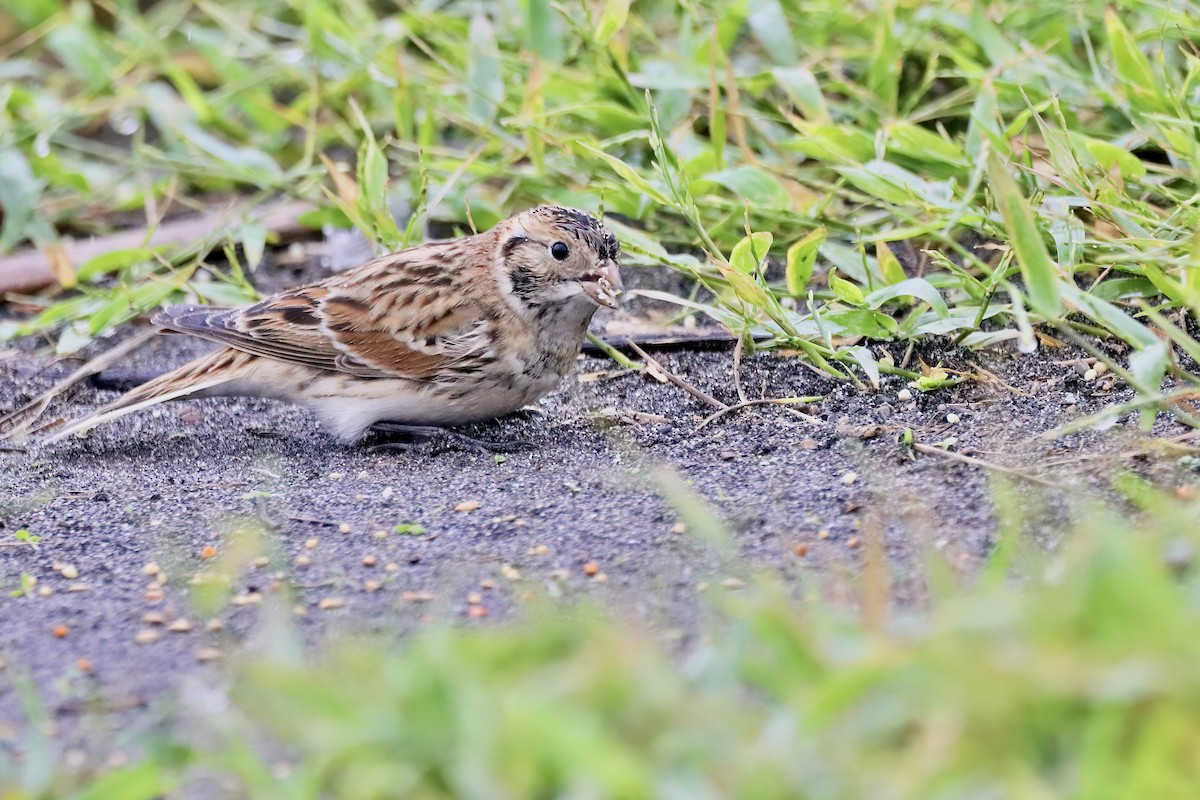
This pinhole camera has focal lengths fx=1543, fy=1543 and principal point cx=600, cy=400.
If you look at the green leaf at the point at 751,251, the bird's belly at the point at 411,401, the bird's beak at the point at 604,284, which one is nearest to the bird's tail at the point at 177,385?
the bird's belly at the point at 411,401

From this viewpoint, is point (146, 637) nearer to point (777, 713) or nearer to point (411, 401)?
point (777, 713)

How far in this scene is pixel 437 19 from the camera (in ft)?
20.7

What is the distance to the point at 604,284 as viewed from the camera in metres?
4.80

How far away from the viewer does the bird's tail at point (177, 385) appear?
489 cm

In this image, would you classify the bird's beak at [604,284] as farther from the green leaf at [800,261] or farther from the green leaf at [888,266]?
the green leaf at [888,266]

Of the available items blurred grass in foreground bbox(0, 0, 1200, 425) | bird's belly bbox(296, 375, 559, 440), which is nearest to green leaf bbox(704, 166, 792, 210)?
blurred grass in foreground bbox(0, 0, 1200, 425)

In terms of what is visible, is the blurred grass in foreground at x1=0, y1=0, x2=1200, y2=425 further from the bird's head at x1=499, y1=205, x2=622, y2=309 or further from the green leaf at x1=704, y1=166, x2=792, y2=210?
the bird's head at x1=499, y1=205, x2=622, y2=309

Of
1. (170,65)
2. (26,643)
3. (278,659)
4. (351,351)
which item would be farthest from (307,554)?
(170,65)

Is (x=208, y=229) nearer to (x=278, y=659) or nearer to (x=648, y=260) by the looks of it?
(x=648, y=260)

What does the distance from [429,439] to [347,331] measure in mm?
446

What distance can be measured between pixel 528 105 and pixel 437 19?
42.6 inches

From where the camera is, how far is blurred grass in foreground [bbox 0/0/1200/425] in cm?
440

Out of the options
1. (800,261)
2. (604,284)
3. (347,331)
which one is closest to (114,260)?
(347,331)

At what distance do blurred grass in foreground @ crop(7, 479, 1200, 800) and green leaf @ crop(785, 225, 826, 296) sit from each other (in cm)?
200
